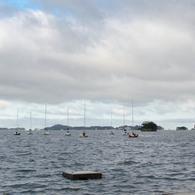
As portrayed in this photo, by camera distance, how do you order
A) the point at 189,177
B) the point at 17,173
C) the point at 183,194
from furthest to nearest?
the point at 17,173 < the point at 189,177 < the point at 183,194

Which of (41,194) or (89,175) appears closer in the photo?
(41,194)

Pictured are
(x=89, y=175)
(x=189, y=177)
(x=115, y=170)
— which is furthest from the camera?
(x=115, y=170)

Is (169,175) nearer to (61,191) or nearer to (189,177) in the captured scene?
(189,177)

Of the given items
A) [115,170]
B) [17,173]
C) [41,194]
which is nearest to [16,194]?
[41,194]

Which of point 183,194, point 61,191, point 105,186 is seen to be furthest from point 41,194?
point 183,194

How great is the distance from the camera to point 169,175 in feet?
125

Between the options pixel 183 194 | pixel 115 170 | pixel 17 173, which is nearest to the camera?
pixel 183 194

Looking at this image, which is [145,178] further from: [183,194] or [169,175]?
[183,194]

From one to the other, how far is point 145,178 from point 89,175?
19.2ft

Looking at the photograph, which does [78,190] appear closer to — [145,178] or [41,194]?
[41,194]

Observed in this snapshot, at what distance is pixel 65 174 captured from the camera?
3606cm

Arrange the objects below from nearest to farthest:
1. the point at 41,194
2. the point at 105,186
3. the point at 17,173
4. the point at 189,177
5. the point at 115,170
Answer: the point at 41,194
the point at 105,186
the point at 189,177
the point at 17,173
the point at 115,170

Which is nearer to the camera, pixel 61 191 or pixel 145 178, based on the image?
pixel 61 191

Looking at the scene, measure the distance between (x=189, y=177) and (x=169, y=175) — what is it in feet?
7.33
